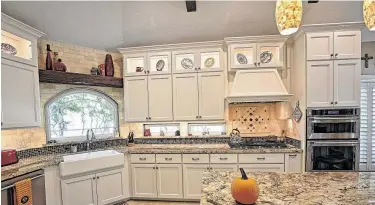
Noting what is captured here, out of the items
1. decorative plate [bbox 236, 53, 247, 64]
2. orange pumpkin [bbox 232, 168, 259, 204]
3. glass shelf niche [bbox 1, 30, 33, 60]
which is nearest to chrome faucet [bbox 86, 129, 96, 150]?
glass shelf niche [bbox 1, 30, 33, 60]

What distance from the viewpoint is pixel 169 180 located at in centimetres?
361

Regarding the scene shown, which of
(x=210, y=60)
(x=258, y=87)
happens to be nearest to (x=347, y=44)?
(x=258, y=87)

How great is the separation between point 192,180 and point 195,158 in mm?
363

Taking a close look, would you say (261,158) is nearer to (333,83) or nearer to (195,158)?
(195,158)

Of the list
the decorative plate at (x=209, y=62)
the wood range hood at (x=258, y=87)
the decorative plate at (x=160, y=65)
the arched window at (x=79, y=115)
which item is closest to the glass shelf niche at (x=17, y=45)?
the arched window at (x=79, y=115)

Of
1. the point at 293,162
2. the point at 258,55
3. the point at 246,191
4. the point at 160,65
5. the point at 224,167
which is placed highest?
the point at 258,55

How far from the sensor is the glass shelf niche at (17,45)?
112 inches

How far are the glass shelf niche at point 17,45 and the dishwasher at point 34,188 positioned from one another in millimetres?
1548

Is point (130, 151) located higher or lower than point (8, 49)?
lower

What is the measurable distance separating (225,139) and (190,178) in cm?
97

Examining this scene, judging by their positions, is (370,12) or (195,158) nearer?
(370,12)

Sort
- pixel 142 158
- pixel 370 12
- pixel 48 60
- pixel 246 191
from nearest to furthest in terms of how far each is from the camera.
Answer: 1. pixel 246 191
2. pixel 370 12
3. pixel 48 60
4. pixel 142 158

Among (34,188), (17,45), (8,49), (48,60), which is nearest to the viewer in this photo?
(34,188)

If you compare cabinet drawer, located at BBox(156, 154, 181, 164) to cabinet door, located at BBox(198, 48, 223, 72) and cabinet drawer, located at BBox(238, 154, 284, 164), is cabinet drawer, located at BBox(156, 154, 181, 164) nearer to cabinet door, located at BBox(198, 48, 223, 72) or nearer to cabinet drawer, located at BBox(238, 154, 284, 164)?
cabinet drawer, located at BBox(238, 154, 284, 164)
